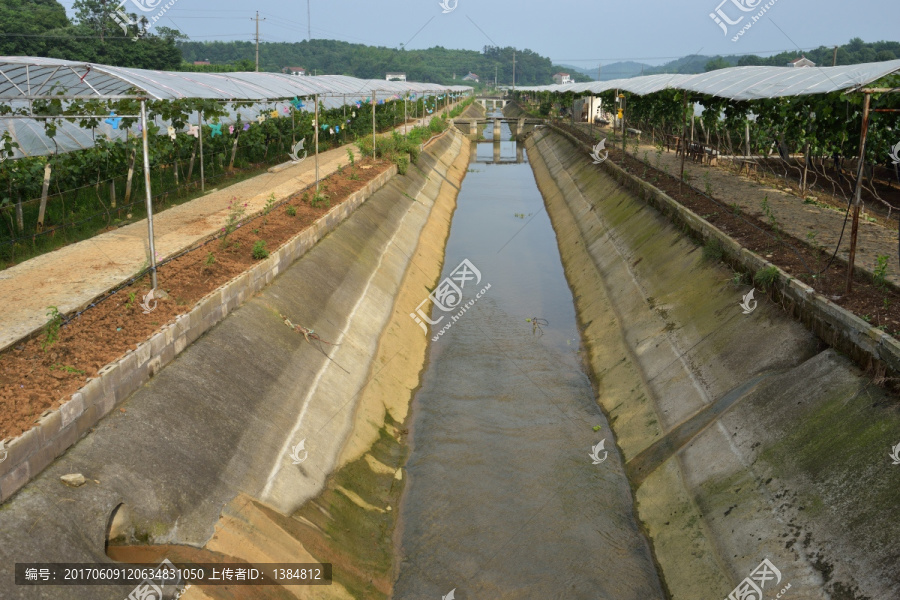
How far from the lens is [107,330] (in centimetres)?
965

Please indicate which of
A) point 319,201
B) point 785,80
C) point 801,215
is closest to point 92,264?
point 319,201

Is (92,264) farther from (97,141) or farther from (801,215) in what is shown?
(801,215)

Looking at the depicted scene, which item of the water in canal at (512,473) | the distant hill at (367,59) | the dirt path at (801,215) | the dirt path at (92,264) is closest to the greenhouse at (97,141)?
the dirt path at (92,264)

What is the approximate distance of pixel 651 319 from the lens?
1530 centimetres

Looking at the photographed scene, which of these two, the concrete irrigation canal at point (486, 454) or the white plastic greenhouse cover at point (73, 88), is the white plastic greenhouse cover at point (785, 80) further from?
the white plastic greenhouse cover at point (73, 88)

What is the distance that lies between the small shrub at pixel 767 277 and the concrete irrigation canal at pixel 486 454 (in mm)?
319

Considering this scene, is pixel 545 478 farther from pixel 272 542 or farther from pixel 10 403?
pixel 10 403

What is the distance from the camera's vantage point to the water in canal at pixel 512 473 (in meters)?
9.31

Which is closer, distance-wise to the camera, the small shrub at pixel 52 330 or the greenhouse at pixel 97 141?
the small shrub at pixel 52 330

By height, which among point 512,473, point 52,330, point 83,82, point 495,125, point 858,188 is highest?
point 83,82

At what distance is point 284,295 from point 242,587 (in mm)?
7137

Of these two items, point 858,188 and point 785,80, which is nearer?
point 858,188

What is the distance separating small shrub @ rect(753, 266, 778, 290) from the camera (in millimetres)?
12094

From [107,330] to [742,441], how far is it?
25.7ft
